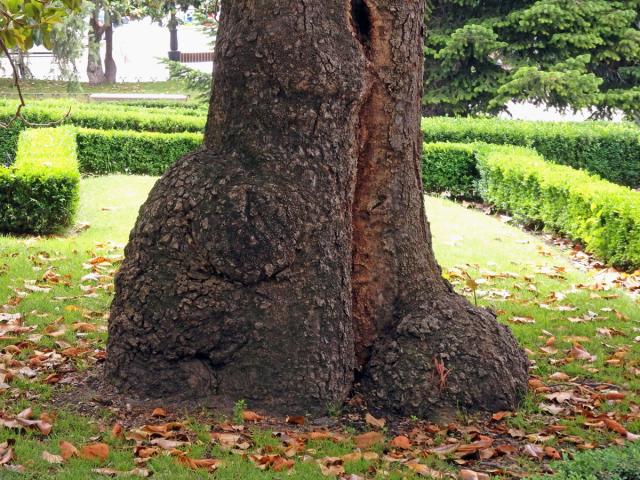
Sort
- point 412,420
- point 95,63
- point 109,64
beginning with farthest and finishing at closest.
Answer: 1. point 109,64
2. point 95,63
3. point 412,420

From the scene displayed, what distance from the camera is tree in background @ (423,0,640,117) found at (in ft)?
68.0

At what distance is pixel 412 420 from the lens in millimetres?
4805

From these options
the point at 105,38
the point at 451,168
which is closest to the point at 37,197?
the point at 451,168

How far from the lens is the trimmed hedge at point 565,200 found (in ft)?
33.4

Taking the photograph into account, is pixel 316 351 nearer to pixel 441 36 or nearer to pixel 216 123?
pixel 216 123

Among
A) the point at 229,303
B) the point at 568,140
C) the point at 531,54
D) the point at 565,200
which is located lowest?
the point at 565,200

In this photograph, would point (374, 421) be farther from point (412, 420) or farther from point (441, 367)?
point (441, 367)

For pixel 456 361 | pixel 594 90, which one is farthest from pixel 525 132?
pixel 456 361

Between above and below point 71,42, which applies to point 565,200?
below

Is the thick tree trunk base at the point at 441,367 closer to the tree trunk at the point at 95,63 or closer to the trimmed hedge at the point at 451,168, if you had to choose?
the trimmed hedge at the point at 451,168

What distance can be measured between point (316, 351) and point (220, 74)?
5.64 feet


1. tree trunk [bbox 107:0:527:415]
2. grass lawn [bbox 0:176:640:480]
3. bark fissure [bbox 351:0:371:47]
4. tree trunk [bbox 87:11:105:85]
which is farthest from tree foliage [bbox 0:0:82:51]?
tree trunk [bbox 87:11:105:85]

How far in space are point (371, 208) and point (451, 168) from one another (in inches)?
413

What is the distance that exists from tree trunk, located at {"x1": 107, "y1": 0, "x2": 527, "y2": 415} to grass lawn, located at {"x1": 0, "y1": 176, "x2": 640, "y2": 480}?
0.29 m
